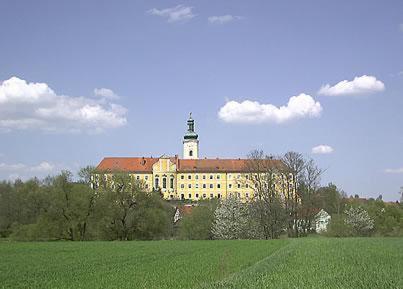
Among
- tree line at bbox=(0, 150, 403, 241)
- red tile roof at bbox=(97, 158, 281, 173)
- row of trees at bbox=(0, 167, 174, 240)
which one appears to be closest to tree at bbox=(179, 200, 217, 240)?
tree line at bbox=(0, 150, 403, 241)

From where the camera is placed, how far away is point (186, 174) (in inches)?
6407

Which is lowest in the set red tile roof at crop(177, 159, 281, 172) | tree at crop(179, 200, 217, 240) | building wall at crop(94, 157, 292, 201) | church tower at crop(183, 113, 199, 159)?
tree at crop(179, 200, 217, 240)

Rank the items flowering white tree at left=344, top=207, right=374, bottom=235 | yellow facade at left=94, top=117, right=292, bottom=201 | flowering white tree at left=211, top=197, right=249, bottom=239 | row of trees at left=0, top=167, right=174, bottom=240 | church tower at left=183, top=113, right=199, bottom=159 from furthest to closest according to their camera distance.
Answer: church tower at left=183, top=113, right=199, bottom=159 → yellow facade at left=94, top=117, right=292, bottom=201 → flowering white tree at left=344, top=207, right=374, bottom=235 → flowering white tree at left=211, top=197, right=249, bottom=239 → row of trees at left=0, top=167, right=174, bottom=240

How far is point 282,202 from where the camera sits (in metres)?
79.6

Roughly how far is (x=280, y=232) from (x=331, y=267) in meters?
60.8

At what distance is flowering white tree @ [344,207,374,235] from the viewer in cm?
8556

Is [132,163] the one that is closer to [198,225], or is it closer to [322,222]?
[198,225]

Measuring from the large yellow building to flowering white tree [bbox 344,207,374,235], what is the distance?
70605 mm

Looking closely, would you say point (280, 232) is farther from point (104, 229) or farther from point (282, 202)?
point (104, 229)

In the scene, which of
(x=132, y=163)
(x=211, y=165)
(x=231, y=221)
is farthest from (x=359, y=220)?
(x=132, y=163)

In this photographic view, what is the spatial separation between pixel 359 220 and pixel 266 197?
1812 cm

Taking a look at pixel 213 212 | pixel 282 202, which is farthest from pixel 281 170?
pixel 213 212

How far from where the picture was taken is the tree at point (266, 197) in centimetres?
7900

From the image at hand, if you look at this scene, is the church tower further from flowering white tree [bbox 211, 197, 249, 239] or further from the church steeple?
flowering white tree [bbox 211, 197, 249, 239]
